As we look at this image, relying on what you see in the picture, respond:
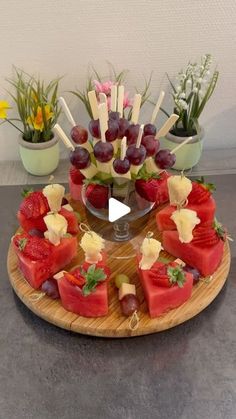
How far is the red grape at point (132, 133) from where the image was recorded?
3.37 ft

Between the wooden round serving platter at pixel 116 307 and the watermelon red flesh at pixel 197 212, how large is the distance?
0.25ft

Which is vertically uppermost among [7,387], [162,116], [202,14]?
[202,14]

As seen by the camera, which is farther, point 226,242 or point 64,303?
point 226,242

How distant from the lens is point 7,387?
0.92 m

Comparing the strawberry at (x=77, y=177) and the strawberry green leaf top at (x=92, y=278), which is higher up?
the strawberry at (x=77, y=177)

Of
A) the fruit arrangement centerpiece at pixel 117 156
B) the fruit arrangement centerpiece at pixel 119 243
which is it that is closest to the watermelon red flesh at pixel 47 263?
the fruit arrangement centerpiece at pixel 119 243

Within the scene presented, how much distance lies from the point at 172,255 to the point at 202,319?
0.16 metres

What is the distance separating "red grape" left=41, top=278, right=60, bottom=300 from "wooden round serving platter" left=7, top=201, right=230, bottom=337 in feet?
0.04

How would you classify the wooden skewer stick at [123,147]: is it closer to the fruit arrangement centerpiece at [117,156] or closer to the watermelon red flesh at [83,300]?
the fruit arrangement centerpiece at [117,156]

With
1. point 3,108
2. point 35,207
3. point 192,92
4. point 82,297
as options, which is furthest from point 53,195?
point 192,92

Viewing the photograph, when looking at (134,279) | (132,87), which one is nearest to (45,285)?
(134,279)

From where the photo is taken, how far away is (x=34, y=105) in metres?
1.35

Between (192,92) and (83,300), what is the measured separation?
2.18 feet

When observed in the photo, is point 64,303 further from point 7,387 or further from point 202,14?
point 202,14
